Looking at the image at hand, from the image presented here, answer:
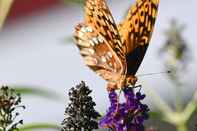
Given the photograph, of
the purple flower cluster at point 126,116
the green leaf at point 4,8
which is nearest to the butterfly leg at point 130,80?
the purple flower cluster at point 126,116

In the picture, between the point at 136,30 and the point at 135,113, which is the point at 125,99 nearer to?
the point at 135,113

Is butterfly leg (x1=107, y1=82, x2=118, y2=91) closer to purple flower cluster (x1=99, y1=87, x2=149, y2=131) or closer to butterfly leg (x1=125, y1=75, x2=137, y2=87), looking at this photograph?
butterfly leg (x1=125, y1=75, x2=137, y2=87)

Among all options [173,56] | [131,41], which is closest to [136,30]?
[131,41]

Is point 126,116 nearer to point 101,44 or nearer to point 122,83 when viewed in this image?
point 122,83

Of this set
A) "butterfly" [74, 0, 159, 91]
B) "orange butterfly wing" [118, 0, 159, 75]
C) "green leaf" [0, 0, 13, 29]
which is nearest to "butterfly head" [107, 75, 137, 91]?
"butterfly" [74, 0, 159, 91]

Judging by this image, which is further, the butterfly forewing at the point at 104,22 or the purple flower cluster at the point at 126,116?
the butterfly forewing at the point at 104,22

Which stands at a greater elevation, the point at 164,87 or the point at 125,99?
the point at 164,87

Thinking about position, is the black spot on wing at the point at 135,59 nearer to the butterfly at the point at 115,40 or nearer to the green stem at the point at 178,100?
the butterfly at the point at 115,40

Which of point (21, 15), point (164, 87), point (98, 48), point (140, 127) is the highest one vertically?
point (21, 15)

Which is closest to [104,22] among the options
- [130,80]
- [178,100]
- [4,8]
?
[130,80]
